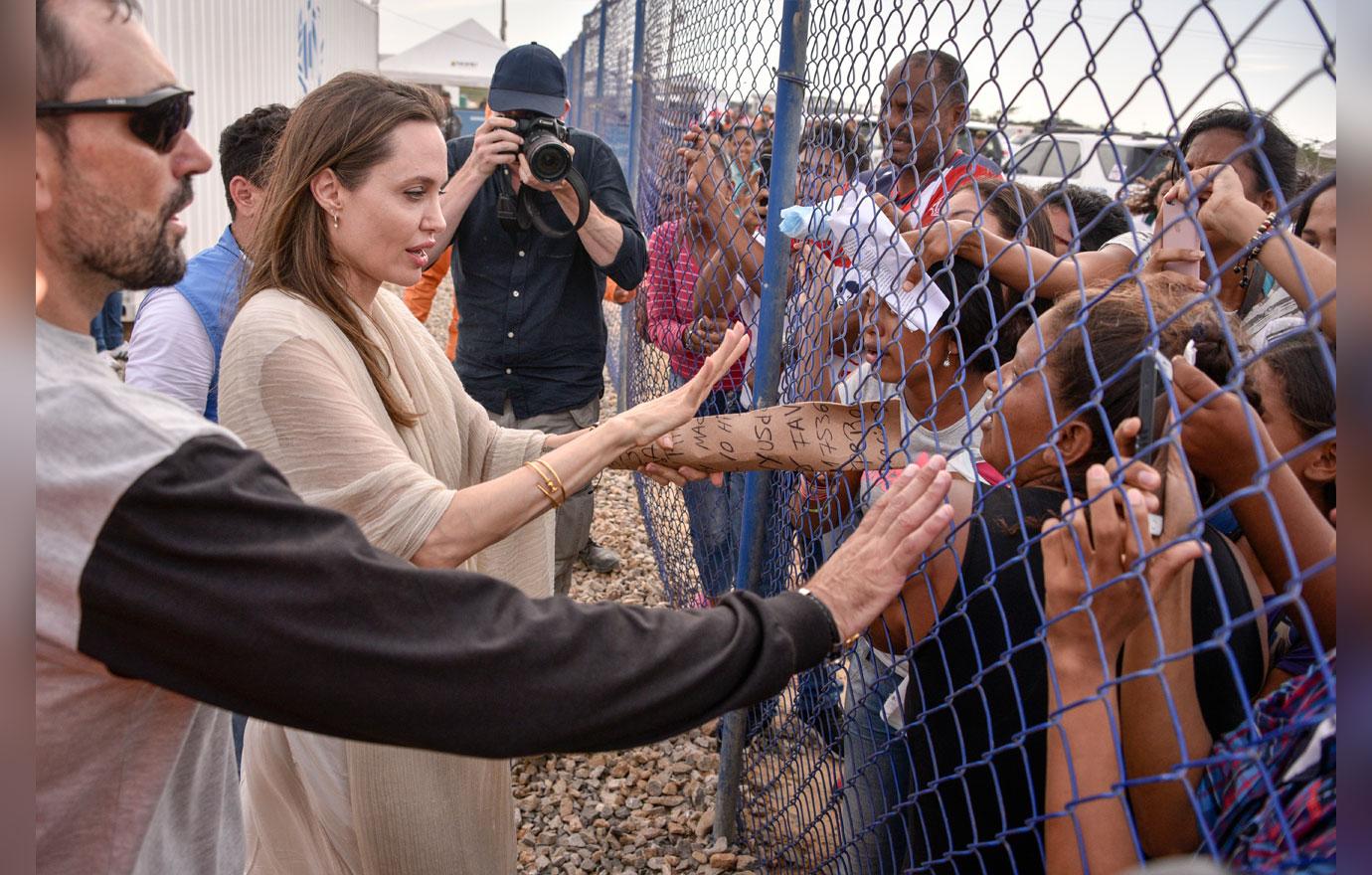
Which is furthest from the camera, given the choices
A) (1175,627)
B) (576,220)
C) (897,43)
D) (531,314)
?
(531,314)

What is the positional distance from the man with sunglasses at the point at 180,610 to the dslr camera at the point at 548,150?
2147 millimetres

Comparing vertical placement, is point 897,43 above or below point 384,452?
above

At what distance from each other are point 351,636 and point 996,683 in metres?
0.91

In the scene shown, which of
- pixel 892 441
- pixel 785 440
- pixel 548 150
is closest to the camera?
pixel 892 441

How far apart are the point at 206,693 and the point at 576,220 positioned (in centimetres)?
264

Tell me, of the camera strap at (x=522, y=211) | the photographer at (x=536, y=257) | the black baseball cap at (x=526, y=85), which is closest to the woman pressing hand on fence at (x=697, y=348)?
the photographer at (x=536, y=257)

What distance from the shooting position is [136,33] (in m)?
1.11

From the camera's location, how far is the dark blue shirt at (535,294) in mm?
3656

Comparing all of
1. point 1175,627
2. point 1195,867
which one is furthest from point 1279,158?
point 1195,867

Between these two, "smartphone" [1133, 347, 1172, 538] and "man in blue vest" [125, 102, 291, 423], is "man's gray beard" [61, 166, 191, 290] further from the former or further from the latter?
"man in blue vest" [125, 102, 291, 423]

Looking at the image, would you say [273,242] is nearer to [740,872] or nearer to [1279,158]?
[740,872]

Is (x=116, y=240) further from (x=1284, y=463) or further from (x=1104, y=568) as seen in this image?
(x=1284, y=463)

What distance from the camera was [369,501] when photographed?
71.0 inches

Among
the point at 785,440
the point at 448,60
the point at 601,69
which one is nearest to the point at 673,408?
the point at 785,440
